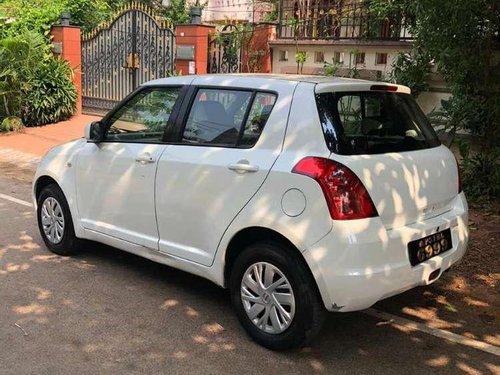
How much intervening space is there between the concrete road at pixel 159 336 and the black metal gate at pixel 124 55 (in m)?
8.52

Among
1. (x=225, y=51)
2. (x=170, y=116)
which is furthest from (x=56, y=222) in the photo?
(x=225, y=51)

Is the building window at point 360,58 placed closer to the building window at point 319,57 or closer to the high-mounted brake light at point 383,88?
the building window at point 319,57

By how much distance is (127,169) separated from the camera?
4543 millimetres

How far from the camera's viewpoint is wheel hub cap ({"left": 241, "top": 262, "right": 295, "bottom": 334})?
3.55 metres

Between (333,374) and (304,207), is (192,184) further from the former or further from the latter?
(333,374)

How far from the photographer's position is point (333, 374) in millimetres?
3408

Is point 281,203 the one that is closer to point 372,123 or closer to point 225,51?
point 372,123

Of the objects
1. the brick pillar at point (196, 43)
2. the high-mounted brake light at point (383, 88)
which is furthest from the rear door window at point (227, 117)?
the brick pillar at point (196, 43)

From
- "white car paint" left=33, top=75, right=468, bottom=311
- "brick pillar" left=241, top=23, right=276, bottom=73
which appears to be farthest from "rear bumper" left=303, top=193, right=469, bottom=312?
"brick pillar" left=241, top=23, right=276, bottom=73

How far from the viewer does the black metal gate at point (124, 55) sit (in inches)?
504

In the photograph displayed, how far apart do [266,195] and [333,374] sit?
3.67ft

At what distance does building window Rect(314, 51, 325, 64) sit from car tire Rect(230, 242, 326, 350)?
6526 mm

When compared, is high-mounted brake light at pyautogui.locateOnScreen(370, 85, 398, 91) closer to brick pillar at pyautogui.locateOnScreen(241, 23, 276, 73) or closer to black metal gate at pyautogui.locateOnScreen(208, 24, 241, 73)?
brick pillar at pyautogui.locateOnScreen(241, 23, 276, 73)

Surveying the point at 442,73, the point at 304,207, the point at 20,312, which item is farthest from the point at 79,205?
the point at 442,73
